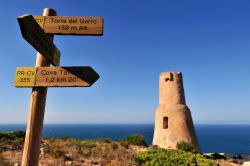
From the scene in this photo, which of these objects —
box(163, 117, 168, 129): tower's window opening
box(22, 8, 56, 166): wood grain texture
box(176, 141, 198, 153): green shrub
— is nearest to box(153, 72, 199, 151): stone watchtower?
box(163, 117, 168, 129): tower's window opening

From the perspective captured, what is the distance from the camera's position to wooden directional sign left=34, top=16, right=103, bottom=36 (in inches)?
157

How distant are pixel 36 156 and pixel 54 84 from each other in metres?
1.20

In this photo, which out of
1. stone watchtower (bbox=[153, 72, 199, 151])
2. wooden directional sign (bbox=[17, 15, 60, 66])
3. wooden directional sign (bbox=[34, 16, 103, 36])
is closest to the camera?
wooden directional sign (bbox=[17, 15, 60, 66])

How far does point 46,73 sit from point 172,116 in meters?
18.9

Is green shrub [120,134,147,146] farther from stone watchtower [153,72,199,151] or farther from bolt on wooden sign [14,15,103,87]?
bolt on wooden sign [14,15,103,87]

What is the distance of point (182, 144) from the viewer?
20062 millimetres

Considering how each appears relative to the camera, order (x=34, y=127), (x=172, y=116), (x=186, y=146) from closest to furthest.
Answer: (x=34, y=127) < (x=186, y=146) < (x=172, y=116)

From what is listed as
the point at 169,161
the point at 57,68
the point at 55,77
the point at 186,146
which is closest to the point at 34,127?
the point at 55,77

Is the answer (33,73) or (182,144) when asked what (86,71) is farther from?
(182,144)

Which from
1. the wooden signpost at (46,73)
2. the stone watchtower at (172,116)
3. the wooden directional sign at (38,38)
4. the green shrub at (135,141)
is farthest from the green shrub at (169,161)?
the green shrub at (135,141)

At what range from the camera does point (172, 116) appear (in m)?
21.5

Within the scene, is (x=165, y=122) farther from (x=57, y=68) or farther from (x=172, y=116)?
(x=57, y=68)

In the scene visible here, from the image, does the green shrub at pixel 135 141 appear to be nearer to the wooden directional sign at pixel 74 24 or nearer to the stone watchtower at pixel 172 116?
the stone watchtower at pixel 172 116

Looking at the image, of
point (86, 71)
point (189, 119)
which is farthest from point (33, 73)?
point (189, 119)
